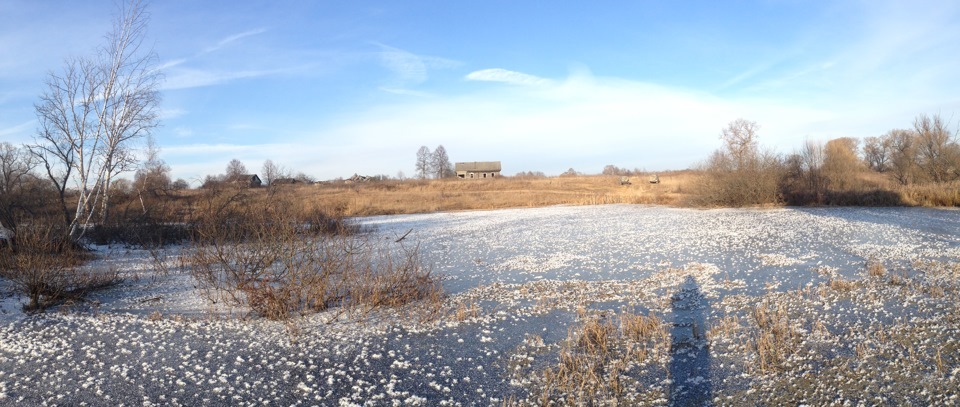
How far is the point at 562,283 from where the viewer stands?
12109 millimetres

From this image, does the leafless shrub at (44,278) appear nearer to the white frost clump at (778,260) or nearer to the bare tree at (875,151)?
the white frost clump at (778,260)

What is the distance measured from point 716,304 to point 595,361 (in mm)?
3910

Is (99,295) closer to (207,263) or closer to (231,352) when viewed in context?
(207,263)

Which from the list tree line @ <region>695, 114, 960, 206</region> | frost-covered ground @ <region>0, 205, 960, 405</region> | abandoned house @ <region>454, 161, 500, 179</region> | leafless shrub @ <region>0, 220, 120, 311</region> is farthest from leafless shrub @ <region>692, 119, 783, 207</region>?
abandoned house @ <region>454, 161, 500, 179</region>

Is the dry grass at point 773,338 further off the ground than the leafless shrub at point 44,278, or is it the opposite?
the leafless shrub at point 44,278

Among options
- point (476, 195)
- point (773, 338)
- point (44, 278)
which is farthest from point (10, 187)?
point (476, 195)

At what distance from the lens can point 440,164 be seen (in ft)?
339

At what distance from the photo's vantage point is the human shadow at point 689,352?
19.7ft

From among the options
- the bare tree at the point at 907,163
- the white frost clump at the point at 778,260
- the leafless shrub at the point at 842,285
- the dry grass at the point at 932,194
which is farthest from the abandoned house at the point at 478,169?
the leafless shrub at the point at 842,285

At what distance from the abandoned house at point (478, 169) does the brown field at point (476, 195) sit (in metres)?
31.0

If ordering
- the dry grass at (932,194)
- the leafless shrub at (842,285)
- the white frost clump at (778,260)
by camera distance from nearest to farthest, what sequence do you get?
the leafless shrub at (842,285) < the white frost clump at (778,260) < the dry grass at (932,194)

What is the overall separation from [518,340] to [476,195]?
46335 millimetres

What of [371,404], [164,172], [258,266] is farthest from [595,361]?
[164,172]

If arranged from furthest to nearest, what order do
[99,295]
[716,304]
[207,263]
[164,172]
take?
[164,172] → [99,295] → [207,263] → [716,304]
